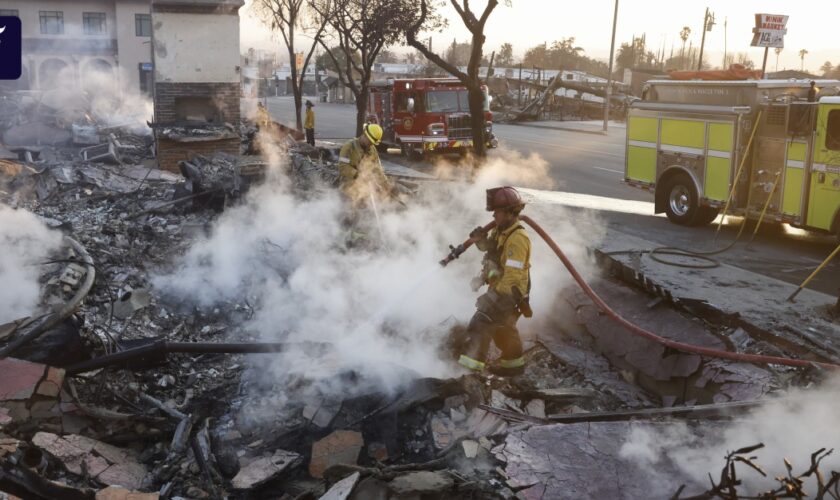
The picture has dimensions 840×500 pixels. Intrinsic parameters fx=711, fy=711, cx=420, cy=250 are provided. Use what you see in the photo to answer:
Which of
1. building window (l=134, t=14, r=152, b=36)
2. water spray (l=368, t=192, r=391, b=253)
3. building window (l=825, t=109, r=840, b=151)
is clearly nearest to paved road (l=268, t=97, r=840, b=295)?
building window (l=825, t=109, r=840, b=151)

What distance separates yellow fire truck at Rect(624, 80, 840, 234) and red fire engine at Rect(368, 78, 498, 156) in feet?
29.7

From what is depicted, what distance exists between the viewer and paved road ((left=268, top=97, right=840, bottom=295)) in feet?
31.2

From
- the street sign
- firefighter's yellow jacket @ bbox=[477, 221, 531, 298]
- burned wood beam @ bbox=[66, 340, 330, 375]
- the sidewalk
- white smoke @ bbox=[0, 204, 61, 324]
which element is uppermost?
the street sign

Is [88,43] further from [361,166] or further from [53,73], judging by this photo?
[361,166]

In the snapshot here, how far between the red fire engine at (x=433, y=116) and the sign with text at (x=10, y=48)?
12.1 m

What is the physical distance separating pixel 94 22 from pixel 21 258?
45.7 m

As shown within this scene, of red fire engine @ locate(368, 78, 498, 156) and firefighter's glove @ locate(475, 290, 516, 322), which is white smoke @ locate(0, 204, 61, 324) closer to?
firefighter's glove @ locate(475, 290, 516, 322)

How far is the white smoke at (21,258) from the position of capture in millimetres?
6023

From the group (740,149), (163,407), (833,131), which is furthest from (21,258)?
(833,131)

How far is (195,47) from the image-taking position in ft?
53.5

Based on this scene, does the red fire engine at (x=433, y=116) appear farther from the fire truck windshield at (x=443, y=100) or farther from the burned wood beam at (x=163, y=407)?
the burned wood beam at (x=163, y=407)

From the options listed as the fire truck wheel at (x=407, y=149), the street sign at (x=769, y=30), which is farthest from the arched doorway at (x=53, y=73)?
the street sign at (x=769, y=30)

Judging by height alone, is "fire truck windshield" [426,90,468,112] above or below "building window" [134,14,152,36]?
below

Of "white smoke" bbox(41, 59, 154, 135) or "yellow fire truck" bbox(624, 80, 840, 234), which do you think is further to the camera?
"white smoke" bbox(41, 59, 154, 135)
